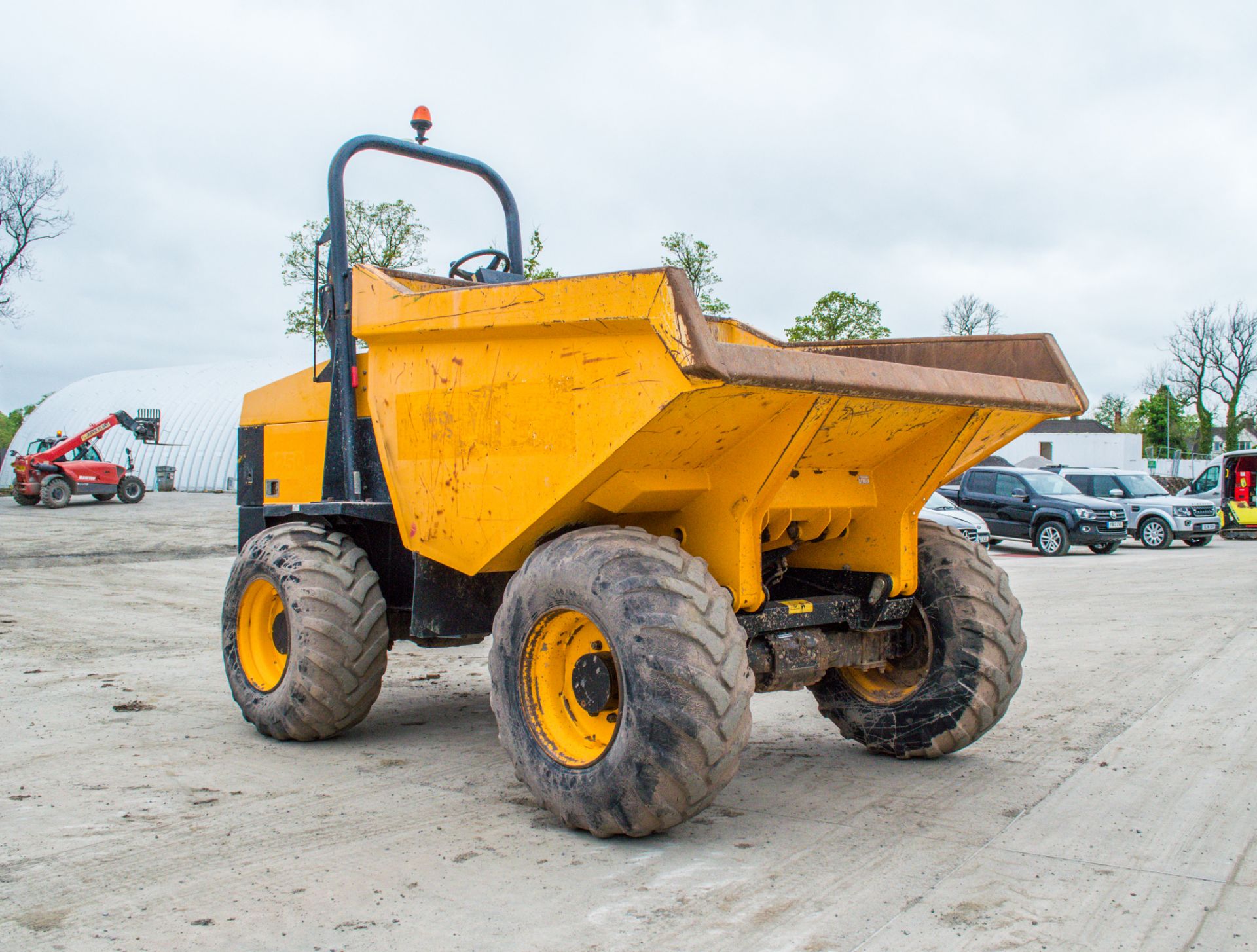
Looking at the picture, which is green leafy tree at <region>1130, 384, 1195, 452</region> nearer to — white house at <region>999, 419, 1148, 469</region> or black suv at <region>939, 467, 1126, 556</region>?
white house at <region>999, 419, 1148, 469</region>

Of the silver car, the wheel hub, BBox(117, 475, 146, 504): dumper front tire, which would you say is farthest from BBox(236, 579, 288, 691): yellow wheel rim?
BBox(117, 475, 146, 504): dumper front tire

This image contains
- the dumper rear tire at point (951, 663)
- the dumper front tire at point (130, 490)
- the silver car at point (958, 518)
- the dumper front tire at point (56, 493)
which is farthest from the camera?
the dumper front tire at point (130, 490)

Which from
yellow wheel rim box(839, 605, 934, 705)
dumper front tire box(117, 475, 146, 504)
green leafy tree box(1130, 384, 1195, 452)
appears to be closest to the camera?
yellow wheel rim box(839, 605, 934, 705)

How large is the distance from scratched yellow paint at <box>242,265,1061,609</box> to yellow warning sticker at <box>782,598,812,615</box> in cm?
26

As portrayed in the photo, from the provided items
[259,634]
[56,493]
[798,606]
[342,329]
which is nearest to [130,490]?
[56,493]

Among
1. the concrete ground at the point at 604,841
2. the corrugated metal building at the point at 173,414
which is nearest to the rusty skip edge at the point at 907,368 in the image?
the concrete ground at the point at 604,841

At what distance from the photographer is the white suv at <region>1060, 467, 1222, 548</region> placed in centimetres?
2273

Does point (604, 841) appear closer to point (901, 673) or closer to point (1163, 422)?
point (901, 673)

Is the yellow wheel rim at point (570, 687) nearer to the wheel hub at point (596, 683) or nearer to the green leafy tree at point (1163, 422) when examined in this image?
the wheel hub at point (596, 683)

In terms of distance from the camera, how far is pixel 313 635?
5.04 metres

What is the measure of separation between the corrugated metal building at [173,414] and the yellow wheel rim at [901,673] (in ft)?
123

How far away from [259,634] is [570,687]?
225 centimetres

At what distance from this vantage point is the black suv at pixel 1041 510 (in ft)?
67.4

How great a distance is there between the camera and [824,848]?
3.75 m
